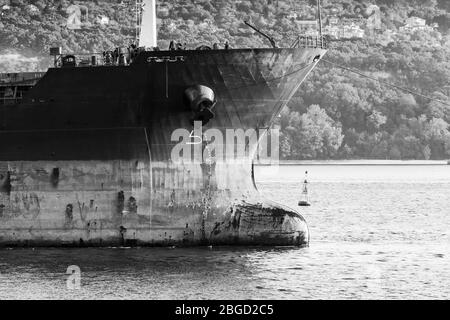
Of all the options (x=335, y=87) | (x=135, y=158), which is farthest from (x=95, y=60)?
(x=335, y=87)

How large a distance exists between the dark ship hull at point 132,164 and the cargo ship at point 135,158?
3 centimetres

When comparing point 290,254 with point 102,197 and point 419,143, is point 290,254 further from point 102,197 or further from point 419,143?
point 419,143

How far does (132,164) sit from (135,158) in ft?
0.70

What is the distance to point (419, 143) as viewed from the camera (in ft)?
515

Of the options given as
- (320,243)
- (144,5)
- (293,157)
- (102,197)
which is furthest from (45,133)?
(293,157)

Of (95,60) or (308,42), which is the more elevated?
(308,42)

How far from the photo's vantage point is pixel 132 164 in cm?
3616

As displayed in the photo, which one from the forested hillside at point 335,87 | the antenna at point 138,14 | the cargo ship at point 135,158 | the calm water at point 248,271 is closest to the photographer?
the calm water at point 248,271

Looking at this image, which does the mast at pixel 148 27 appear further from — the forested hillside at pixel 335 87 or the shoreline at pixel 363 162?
the shoreline at pixel 363 162

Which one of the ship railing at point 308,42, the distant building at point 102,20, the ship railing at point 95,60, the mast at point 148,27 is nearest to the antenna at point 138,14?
the mast at point 148,27

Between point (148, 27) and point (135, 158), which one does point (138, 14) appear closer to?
point (148, 27)

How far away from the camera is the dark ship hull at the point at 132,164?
36.0 metres

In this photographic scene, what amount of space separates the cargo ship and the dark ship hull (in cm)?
3
